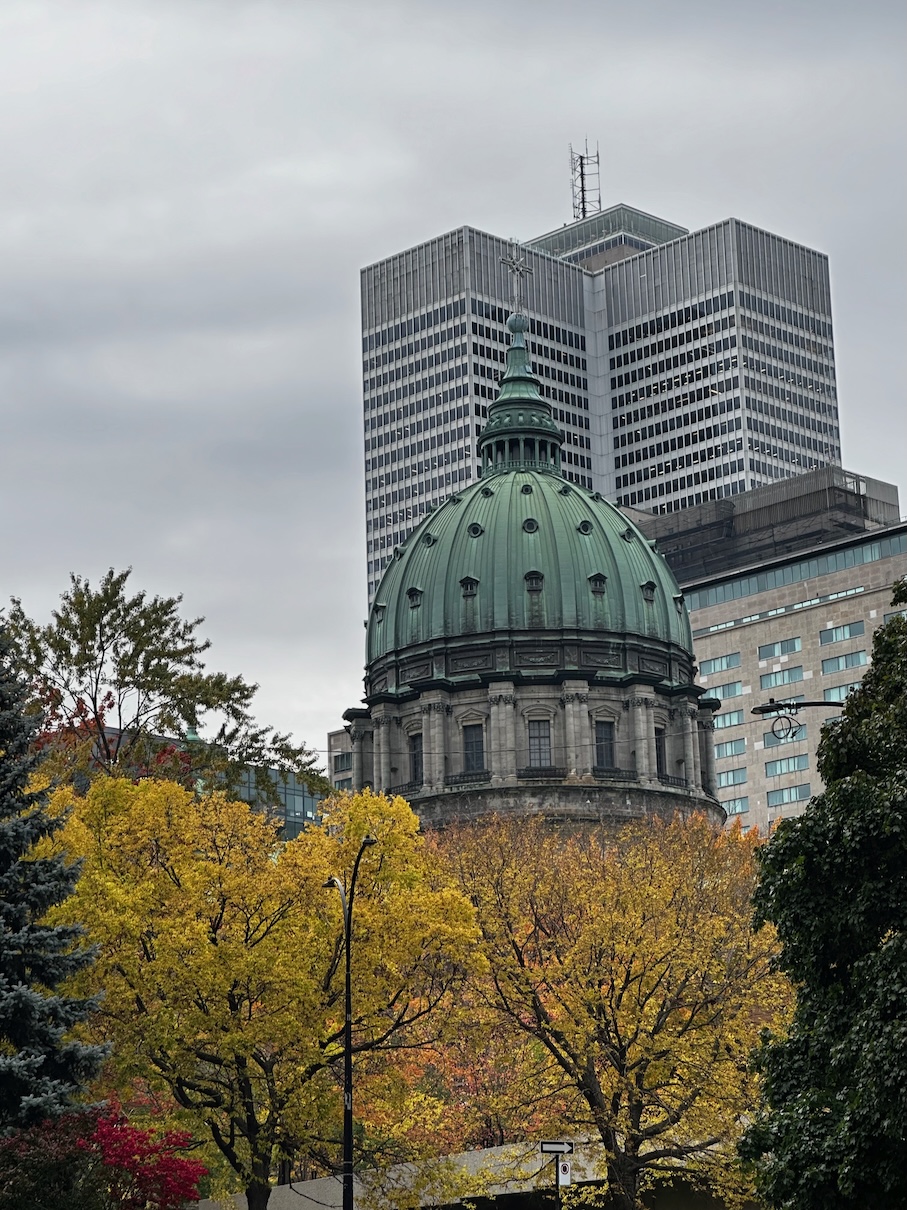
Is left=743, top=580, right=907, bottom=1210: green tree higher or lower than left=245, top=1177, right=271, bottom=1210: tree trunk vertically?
higher

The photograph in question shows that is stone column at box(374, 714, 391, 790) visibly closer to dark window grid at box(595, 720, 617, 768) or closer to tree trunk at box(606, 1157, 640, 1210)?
dark window grid at box(595, 720, 617, 768)

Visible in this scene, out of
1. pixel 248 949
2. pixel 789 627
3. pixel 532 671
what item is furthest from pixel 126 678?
pixel 789 627

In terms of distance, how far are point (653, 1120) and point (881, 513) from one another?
451 ft

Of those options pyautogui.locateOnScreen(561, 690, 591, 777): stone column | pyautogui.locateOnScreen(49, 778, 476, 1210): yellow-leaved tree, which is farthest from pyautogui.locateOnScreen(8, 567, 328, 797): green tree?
pyautogui.locateOnScreen(561, 690, 591, 777): stone column

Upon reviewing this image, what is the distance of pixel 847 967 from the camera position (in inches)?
1436

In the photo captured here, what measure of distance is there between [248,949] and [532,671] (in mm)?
79699

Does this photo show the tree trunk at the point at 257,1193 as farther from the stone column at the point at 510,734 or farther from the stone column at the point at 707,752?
the stone column at the point at 707,752

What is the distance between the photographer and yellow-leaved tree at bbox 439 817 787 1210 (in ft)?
178

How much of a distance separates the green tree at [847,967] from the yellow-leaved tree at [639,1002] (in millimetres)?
15356

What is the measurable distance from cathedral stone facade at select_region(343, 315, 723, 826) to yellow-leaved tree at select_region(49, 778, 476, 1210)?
69.4 m

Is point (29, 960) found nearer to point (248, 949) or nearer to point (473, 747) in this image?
point (248, 949)

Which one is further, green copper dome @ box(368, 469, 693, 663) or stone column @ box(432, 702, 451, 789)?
green copper dome @ box(368, 469, 693, 663)

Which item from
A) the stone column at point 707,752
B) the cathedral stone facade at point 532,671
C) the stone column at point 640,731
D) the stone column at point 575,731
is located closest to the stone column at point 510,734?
the cathedral stone facade at point 532,671

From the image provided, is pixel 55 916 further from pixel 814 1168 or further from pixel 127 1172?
pixel 814 1168
